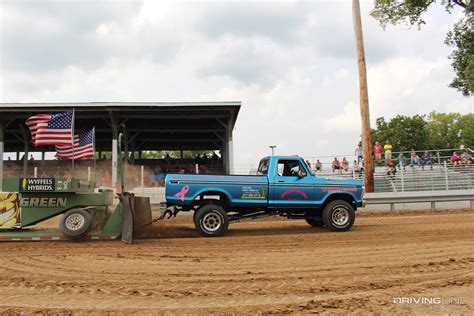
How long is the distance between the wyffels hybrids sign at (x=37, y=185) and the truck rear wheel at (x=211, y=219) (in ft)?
10.5

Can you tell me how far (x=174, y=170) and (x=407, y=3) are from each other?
1608 cm

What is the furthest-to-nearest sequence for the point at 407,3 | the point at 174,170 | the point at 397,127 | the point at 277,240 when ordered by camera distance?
the point at 397,127 → the point at 174,170 → the point at 407,3 → the point at 277,240

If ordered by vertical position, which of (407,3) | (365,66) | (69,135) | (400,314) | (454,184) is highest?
(407,3)

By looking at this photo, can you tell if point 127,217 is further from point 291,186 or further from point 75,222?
point 291,186

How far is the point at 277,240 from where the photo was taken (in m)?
8.33

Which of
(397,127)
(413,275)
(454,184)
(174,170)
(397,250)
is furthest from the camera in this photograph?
(397,127)

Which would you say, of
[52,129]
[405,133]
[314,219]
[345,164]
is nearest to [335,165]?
[345,164]

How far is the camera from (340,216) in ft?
31.8

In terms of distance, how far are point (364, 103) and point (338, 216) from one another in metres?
7.59

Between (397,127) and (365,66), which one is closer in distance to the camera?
(365,66)

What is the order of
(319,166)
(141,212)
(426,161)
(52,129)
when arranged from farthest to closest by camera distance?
(426,161)
(319,166)
(52,129)
(141,212)

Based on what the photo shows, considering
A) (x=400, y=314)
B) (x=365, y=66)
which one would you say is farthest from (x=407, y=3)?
(x=400, y=314)

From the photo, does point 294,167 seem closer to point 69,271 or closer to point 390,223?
point 390,223

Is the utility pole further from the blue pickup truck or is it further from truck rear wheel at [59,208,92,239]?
truck rear wheel at [59,208,92,239]
